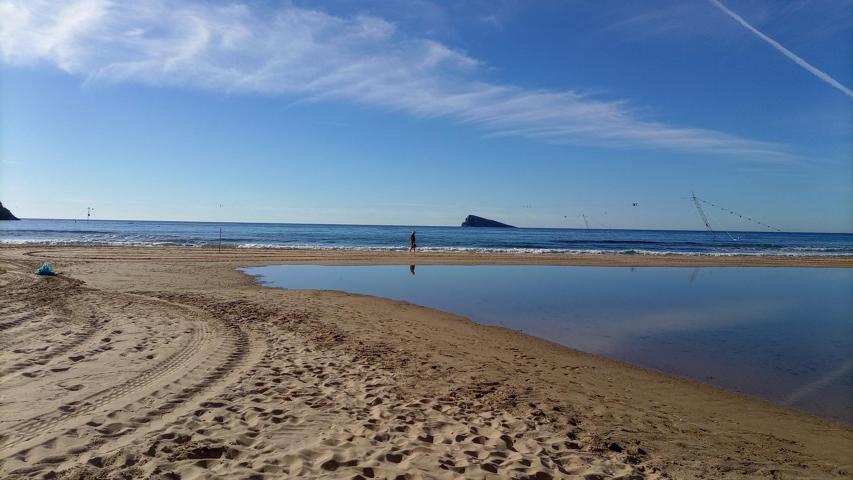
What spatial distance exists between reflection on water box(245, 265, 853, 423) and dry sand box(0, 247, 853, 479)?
1.20m

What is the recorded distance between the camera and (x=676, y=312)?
14.3 metres

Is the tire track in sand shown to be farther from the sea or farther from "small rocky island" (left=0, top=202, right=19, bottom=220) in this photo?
"small rocky island" (left=0, top=202, right=19, bottom=220)

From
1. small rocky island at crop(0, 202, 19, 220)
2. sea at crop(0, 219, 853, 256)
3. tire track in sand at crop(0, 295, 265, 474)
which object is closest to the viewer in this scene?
tire track in sand at crop(0, 295, 265, 474)

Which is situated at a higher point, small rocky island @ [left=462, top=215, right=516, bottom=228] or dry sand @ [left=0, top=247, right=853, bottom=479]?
small rocky island @ [left=462, top=215, right=516, bottom=228]

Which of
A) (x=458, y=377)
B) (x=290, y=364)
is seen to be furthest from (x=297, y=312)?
(x=458, y=377)

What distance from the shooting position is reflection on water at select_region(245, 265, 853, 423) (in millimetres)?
8492

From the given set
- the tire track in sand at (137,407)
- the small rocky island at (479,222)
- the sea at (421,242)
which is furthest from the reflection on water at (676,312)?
the small rocky island at (479,222)

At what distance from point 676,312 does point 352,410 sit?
11.8 meters

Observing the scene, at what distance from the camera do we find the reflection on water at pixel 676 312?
849 cm

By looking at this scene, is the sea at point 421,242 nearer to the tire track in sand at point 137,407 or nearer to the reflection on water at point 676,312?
the reflection on water at point 676,312

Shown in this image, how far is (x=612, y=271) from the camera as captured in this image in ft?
89.8

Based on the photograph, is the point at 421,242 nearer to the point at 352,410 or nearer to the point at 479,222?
the point at 352,410

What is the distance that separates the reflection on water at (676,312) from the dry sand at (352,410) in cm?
120

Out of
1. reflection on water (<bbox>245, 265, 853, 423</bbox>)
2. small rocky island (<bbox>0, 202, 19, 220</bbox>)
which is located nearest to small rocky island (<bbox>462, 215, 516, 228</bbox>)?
small rocky island (<bbox>0, 202, 19, 220</bbox>)
